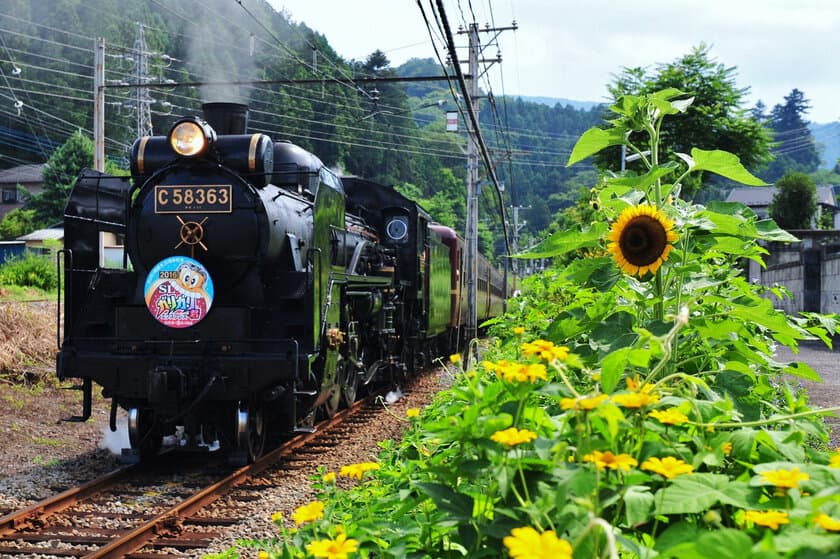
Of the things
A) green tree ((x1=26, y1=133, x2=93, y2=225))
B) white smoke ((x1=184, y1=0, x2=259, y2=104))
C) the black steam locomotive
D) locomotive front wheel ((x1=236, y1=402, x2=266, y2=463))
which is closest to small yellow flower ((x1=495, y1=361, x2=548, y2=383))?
the black steam locomotive

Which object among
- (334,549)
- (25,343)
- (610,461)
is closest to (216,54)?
(25,343)

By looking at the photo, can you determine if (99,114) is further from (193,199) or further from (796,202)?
(796,202)

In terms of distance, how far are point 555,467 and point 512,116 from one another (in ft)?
409

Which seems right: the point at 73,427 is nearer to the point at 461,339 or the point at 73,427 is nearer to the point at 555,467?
the point at 555,467

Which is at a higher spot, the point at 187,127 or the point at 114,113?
the point at 114,113

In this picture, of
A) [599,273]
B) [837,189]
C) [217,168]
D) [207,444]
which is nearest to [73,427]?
[207,444]

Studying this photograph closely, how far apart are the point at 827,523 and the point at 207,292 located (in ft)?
23.3

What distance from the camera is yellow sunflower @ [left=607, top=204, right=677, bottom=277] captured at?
288 cm

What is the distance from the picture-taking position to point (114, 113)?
67625mm

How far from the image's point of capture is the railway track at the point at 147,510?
19.2ft

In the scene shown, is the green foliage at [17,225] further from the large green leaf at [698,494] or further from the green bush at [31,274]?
the large green leaf at [698,494]

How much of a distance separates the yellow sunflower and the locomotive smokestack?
7.32 metres

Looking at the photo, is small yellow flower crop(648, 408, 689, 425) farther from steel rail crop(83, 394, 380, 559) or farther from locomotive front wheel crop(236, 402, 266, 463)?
locomotive front wheel crop(236, 402, 266, 463)

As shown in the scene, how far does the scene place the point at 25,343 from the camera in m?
14.7
